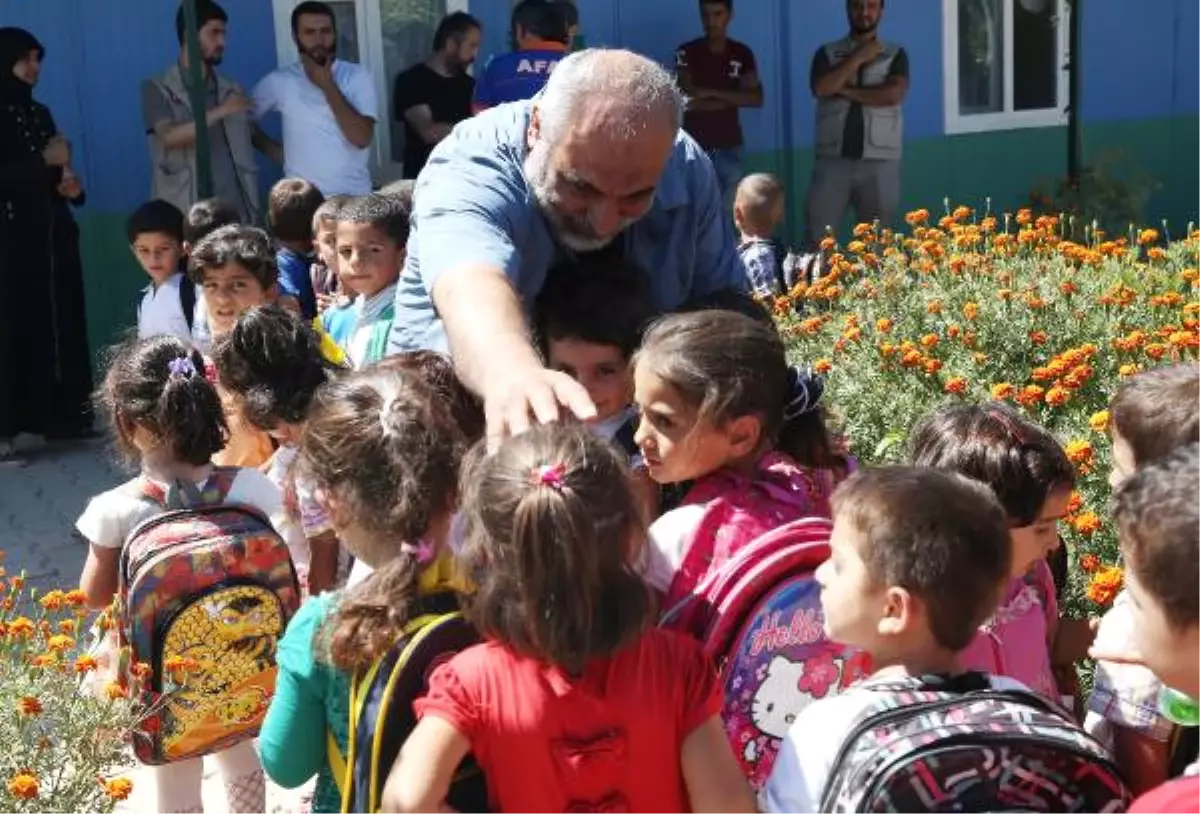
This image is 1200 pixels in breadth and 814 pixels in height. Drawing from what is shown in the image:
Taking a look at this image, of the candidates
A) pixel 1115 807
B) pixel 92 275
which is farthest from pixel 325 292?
pixel 1115 807

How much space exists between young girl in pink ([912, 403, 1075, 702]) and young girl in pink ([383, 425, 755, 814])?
84cm

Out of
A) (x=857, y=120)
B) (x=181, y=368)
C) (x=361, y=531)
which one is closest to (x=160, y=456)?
(x=181, y=368)

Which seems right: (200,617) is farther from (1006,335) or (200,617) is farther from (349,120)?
(349,120)

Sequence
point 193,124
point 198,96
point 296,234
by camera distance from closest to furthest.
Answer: point 296,234, point 198,96, point 193,124

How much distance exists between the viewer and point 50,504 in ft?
22.9

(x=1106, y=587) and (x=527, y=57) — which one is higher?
(x=527, y=57)

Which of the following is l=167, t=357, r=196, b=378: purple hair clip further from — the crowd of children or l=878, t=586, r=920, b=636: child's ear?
l=878, t=586, r=920, b=636: child's ear

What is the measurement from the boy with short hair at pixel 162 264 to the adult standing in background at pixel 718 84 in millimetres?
4051

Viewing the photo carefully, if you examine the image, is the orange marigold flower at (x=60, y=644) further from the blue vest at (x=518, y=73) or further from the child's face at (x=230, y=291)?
the blue vest at (x=518, y=73)

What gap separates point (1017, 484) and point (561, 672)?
1072 millimetres

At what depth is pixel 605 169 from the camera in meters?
2.62

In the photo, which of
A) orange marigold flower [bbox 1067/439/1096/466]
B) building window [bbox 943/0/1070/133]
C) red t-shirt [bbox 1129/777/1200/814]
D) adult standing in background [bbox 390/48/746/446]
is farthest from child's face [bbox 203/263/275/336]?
building window [bbox 943/0/1070/133]

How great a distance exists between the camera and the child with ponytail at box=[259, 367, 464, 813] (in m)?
2.22

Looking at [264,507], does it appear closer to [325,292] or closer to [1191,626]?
[1191,626]
